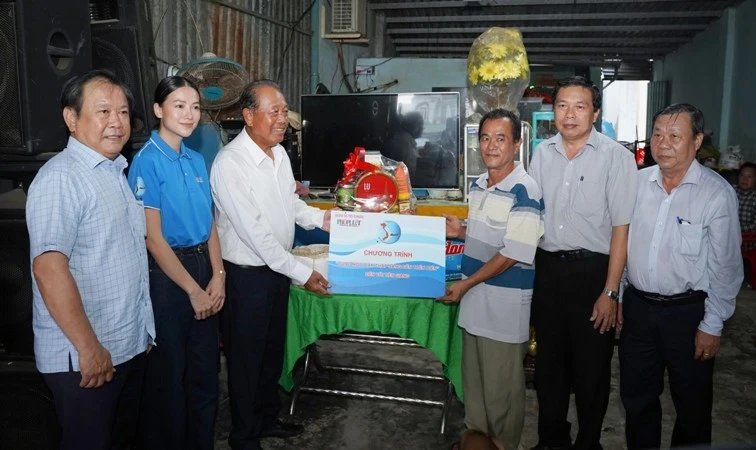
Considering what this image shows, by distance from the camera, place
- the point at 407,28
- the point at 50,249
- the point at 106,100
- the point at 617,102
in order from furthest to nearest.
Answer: the point at 617,102 → the point at 407,28 → the point at 106,100 → the point at 50,249

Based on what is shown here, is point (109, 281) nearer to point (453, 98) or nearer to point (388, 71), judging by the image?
point (453, 98)

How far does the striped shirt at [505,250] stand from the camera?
2299 millimetres

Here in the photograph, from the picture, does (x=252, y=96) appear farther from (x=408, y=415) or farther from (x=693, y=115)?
(x=408, y=415)

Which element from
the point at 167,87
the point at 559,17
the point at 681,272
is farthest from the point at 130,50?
the point at 559,17

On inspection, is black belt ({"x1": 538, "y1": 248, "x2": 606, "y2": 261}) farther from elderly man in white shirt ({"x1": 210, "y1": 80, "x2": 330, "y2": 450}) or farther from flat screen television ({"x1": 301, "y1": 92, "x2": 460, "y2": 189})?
flat screen television ({"x1": 301, "y1": 92, "x2": 460, "y2": 189})

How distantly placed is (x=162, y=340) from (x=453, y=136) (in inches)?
108

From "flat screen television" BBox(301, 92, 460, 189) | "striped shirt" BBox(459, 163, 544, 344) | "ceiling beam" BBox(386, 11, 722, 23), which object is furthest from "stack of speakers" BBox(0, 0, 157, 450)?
"ceiling beam" BBox(386, 11, 722, 23)

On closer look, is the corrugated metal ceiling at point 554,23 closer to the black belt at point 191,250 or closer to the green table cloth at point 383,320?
the green table cloth at point 383,320

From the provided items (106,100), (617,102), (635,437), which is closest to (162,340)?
(106,100)

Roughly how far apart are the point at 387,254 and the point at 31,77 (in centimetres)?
141

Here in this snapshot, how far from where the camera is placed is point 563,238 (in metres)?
2.39

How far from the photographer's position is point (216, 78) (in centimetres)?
376

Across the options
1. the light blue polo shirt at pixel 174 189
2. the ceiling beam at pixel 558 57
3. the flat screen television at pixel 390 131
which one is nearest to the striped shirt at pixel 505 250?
the light blue polo shirt at pixel 174 189

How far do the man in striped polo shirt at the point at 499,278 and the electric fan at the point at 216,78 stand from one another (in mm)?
2001
